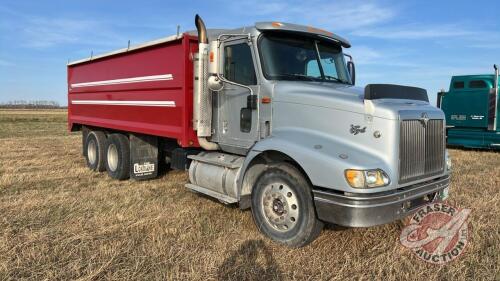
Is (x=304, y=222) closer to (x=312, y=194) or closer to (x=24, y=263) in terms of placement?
(x=312, y=194)

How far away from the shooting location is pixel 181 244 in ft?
Answer: 15.8

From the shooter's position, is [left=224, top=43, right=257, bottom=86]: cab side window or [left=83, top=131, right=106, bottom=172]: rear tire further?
[left=83, top=131, right=106, bottom=172]: rear tire

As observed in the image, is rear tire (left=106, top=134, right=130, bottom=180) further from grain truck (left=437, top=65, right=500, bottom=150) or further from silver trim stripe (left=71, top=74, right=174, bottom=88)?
grain truck (left=437, top=65, right=500, bottom=150)

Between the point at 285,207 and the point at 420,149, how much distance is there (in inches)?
64.4

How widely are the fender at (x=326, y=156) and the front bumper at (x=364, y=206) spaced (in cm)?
8

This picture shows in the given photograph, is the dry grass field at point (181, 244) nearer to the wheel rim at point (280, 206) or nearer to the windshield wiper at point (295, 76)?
the wheel rim at point (280, 206)

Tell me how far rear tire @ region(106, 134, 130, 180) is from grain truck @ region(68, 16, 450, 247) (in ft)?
3.09

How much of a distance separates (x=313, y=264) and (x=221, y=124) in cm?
270

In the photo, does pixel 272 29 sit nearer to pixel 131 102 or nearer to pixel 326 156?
pixel 326 156

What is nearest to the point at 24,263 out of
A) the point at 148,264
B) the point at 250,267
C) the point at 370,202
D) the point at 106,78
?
the point at 148,264

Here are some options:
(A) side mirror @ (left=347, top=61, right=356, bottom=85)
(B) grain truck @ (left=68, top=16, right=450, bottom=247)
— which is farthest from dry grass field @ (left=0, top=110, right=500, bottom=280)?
(A) side mirror @ (left=347, top=61, right=356, bottom=85)

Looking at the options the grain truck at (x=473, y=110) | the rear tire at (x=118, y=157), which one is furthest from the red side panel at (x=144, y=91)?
the grain truck at (x=473, y=110)

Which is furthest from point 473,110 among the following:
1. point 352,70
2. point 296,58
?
point 296,58

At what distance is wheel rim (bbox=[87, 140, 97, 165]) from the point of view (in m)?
9.95
